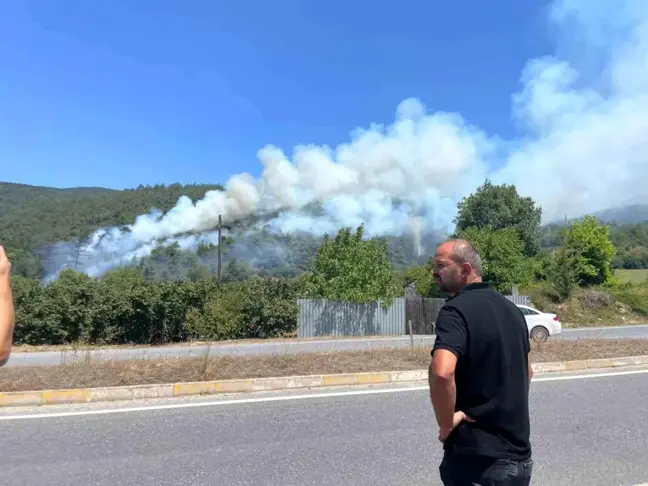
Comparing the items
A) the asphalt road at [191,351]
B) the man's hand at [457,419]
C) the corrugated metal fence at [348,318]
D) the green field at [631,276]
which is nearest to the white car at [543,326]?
the asphalt road at [191,351]

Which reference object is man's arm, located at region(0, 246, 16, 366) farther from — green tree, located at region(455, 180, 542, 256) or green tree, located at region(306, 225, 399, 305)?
green tree, located at region(455, 180, 542, 256)

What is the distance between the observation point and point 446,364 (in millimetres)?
2297

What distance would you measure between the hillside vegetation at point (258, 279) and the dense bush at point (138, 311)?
0.04 meters

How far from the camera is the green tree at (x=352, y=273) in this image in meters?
27.5

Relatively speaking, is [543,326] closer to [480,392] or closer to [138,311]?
[138,311]

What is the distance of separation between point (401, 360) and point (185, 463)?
18.2ft

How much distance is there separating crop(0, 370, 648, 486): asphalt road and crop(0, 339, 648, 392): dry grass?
1140 millimetres

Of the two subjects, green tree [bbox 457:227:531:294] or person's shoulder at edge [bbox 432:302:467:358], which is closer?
person's shoulder at edge [bbox 432:302:467:358]

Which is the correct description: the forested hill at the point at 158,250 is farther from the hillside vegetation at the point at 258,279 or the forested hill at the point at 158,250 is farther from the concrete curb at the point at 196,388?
the concrete curb at the point at 196,388

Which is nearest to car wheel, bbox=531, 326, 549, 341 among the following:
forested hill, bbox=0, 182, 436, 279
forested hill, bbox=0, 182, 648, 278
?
forested hill, bbox=0, 182, 648, 278

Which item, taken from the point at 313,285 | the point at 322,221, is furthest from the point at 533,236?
the point at 313,285

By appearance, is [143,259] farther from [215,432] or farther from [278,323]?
[215,432]

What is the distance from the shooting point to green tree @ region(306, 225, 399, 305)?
27500mm

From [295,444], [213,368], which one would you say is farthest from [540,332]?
[295,444]
